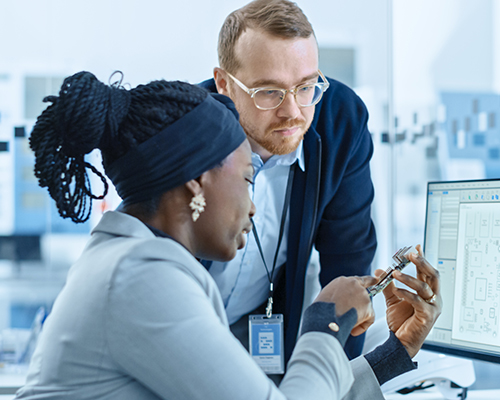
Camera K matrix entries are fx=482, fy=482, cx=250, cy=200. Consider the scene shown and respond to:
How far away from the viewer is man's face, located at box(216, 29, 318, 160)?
131 cm

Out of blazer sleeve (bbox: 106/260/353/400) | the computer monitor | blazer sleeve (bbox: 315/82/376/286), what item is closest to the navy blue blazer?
blazer sleeve (bbox: 315/82/376/286)

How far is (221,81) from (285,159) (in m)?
0.31

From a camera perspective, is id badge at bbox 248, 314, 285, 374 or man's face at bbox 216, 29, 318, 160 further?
id badge at bbox 248, 314, 285, 374

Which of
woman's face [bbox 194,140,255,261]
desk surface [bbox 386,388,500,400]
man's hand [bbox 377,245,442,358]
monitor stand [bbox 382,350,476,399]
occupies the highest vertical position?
woman's face [bbox 194,140,255,261]

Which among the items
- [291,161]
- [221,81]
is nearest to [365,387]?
[291,161]

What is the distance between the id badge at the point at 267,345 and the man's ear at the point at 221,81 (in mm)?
706

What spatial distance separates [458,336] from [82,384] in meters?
0.88

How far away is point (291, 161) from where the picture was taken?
144 centimetres

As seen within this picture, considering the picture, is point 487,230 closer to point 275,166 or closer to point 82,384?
point 275,166

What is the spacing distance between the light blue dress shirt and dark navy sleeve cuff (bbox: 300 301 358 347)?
0.64 metres

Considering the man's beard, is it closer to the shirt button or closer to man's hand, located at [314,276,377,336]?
man's hand, located at [314,276,377,336]

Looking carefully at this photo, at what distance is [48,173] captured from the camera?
0.86m

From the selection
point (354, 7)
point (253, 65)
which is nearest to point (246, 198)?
Result: point (253, 65)

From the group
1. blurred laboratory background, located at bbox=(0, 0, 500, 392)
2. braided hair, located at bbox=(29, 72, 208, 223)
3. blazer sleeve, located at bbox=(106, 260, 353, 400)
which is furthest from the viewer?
blurred laboratory background, located at bbox=(0, 0, 500, 392)
